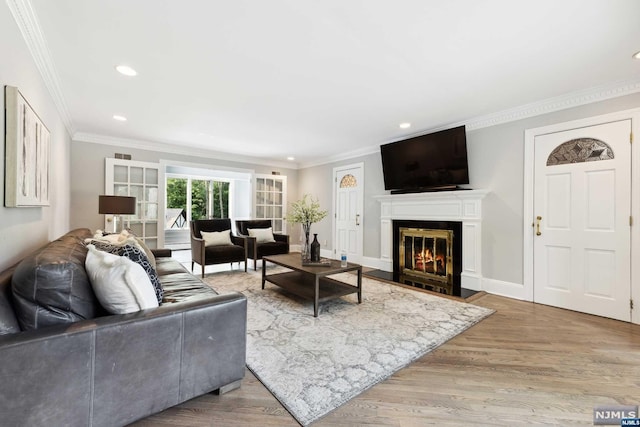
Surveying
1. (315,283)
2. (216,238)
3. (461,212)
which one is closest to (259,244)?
(216,238)

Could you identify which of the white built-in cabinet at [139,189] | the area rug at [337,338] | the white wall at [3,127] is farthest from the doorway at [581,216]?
the white built-in cabinet at [139,189]

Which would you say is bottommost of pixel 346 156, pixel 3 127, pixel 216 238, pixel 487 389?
pixel 487 389

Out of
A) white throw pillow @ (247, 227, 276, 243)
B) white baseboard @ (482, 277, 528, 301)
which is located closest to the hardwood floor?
white baseboard @ (482, 277, 528, 301)

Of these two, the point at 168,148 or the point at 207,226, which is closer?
the point at 207,226

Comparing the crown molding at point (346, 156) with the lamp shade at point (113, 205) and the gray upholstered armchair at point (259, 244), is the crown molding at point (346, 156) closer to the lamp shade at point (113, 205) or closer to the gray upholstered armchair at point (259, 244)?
the gray upholstered armchair at point (259, 244)

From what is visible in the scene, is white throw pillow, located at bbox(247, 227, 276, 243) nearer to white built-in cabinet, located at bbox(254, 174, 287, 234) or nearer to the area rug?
white built-in cabinet, located at bbox(254, 174, 287, 234)

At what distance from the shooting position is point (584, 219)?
298 cm

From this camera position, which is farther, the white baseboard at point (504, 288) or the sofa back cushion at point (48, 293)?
the white baseboard at point (504, 288)

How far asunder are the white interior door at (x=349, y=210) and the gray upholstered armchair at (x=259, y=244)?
1293mm

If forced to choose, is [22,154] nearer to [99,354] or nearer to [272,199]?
[99,354]

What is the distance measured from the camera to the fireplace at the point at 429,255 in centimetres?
398

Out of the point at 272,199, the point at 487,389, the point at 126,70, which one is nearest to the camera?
the point at 487,389

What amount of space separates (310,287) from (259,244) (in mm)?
1987

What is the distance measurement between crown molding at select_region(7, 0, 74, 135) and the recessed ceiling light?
0.46 meters
